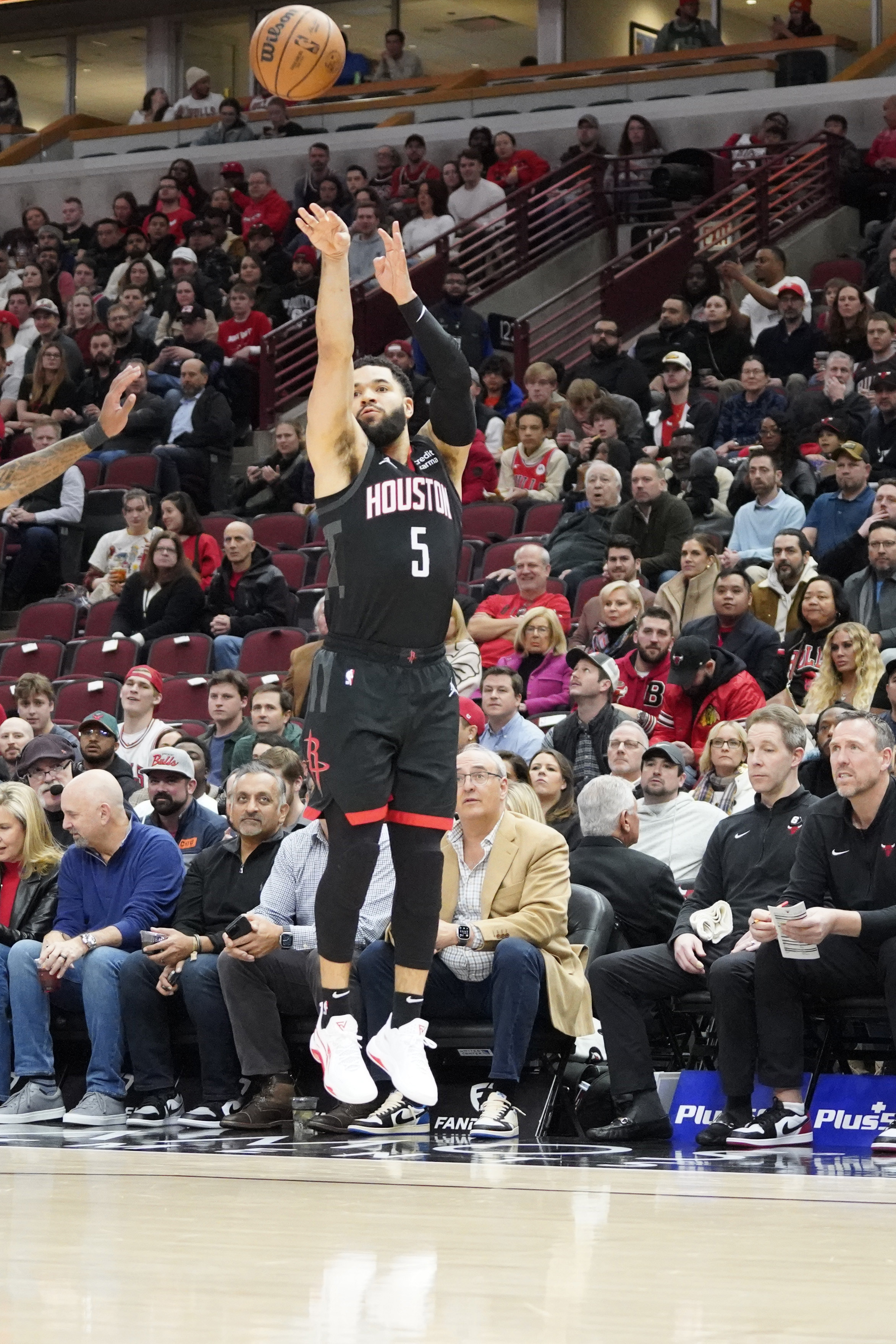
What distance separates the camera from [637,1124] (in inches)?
228

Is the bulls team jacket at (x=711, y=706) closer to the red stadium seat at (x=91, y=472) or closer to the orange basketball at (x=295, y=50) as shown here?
the orange basketball at (x=295, y=50)

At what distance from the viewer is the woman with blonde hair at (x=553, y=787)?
754 cm

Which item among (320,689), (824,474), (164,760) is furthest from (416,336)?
(824,474)

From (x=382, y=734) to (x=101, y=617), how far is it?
26.8 ft

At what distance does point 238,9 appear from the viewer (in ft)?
77.8

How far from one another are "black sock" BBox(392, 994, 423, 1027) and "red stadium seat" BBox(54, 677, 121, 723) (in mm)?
6408

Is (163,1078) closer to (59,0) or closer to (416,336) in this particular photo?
(416,336)

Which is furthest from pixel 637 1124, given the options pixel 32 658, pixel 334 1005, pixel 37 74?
pixel 37 74

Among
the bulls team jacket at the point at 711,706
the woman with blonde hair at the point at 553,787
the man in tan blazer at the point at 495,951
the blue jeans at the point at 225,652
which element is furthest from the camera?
the blue jeans at the point at 225,652

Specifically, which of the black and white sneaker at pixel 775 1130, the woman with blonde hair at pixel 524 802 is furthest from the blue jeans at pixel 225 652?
the black and white sneaker at pixel 775 1130

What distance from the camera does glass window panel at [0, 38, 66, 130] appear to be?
2509 cm

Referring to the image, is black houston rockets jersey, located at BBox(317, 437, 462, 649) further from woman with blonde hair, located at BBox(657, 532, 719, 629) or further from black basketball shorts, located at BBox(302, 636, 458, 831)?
woman with blonde hair, located at BBox(657, 532, 719, 629)

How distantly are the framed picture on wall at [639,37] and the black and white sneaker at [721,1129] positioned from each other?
58.2ft

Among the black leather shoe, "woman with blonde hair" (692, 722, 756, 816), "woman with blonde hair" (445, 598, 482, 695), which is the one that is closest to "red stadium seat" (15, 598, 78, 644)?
"woman with blonde hair" (445, 598, 482, 695)
